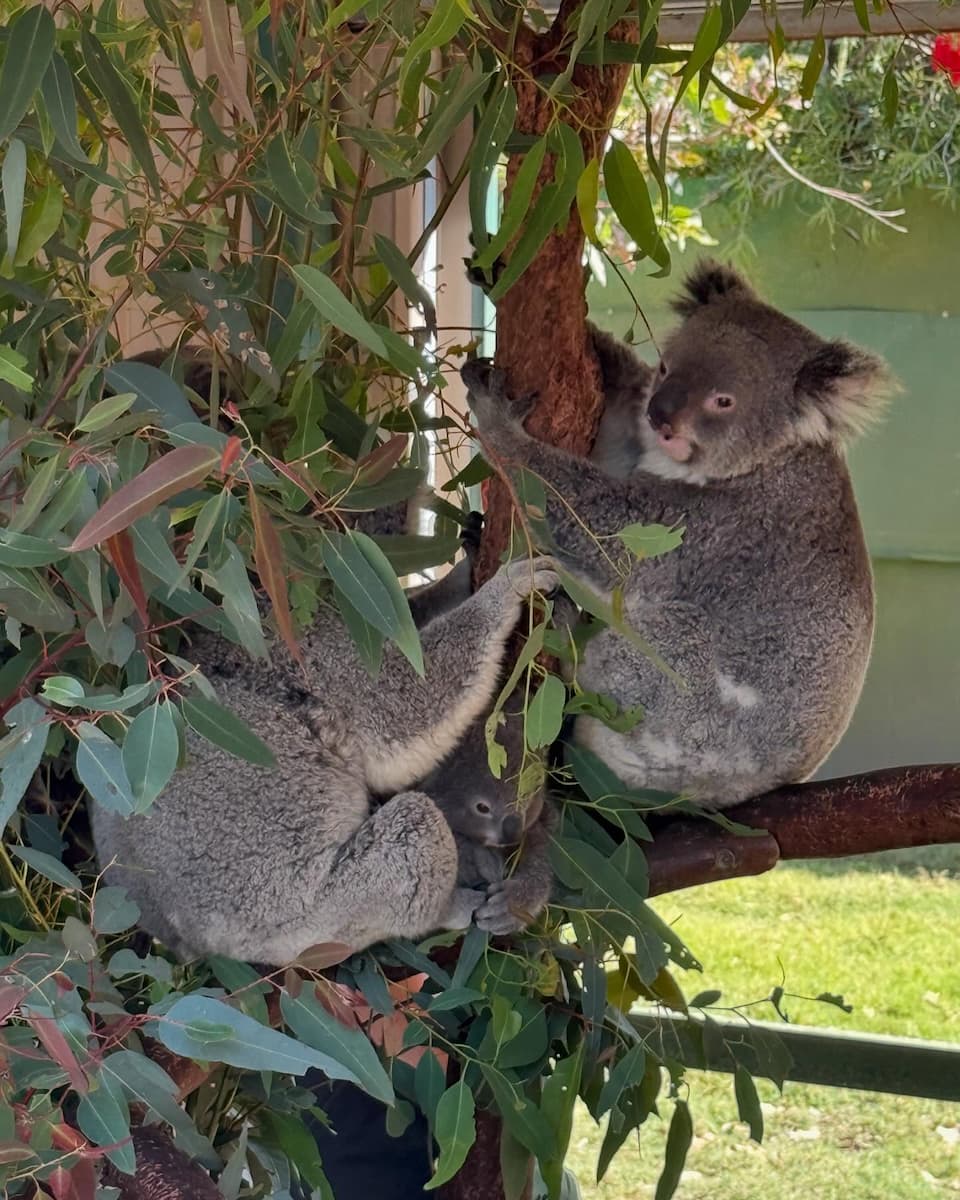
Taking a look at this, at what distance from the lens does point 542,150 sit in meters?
1.31

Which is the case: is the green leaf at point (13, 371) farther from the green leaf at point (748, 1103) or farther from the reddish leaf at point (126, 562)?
the green leaf at point (748, 1103)

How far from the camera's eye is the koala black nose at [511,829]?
174cm

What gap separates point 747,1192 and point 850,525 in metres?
2.25

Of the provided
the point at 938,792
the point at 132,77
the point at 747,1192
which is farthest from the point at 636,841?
the point at 747,1192

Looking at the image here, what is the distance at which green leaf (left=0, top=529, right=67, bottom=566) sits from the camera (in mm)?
938

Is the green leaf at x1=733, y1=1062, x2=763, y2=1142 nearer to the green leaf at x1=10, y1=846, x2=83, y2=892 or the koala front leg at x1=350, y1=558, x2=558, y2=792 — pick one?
the koala front leg at x1=350, y1=558, x2=558, y2=792

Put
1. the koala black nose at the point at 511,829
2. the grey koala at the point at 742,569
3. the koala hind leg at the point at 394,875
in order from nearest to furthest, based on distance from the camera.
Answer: the koala hind leg at the point at 394,875, the koala black nose at the point at 511,829, the grey koala at the point at 742,569

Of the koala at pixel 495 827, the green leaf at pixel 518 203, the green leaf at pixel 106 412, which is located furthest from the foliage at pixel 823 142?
the green leaf at pixel 106 412

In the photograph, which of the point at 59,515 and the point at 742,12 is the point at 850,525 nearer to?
the point at 742,12

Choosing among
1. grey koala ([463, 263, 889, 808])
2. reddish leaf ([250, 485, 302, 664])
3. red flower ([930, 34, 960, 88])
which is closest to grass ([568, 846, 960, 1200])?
grey koala ([463, 263, 889, 808])

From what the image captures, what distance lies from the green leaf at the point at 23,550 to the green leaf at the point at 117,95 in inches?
19.0

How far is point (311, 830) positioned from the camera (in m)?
1.69

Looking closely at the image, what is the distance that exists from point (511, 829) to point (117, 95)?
104 cm

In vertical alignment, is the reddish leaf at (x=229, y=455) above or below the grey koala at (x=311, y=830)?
above
